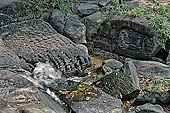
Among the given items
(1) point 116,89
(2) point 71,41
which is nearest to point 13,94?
(1) point 116,89

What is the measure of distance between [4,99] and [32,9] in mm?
5524

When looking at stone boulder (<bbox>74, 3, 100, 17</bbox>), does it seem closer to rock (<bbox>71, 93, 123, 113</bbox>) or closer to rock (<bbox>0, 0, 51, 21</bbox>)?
rock (<bbox>0, 0, 51, 21</bbox>)

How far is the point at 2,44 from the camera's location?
6500mm

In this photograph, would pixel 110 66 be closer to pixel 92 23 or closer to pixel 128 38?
pixel 128 38

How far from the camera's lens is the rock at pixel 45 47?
6.42m

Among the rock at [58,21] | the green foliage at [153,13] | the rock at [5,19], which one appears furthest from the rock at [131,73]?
the rock at [5,19]

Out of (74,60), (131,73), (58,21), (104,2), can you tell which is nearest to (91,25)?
(58,21)

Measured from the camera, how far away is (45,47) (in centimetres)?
671

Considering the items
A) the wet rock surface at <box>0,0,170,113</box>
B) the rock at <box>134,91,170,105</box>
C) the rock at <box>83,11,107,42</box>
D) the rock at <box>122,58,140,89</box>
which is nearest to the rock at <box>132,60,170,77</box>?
the wet rock surface at <box>0,0,170,113</box>

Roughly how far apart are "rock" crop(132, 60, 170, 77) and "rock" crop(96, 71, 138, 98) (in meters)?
0.78

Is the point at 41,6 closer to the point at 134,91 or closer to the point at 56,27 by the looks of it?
the point at 56,27

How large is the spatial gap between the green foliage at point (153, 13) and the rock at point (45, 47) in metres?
1.73

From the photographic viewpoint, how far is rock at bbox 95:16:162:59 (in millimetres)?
7277

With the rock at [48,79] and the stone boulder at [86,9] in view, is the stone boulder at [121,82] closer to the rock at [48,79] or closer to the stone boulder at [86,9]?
the rock at [48,79]
